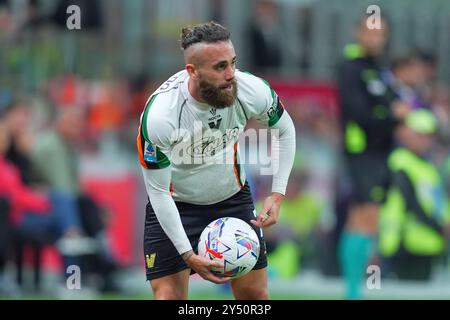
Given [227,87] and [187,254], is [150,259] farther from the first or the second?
[227,87]

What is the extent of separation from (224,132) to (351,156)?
485 centimetres

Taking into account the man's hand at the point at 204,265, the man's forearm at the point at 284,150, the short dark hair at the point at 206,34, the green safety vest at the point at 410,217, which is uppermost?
the short dark hair at the point at 206,34

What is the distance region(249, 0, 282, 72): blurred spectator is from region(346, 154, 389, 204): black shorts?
3.44 m

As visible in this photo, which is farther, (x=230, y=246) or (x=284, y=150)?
(x=284, y=150)

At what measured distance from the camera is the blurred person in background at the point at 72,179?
13.2m

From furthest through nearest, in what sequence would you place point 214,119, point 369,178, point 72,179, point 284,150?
point 72,179 → point 369,178 → point 284,150 → point 214,119

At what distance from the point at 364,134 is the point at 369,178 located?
0.50 meters

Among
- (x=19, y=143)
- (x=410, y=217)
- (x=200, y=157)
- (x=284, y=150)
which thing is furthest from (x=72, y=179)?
(x=200, y=157)

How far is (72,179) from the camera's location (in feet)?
43.5

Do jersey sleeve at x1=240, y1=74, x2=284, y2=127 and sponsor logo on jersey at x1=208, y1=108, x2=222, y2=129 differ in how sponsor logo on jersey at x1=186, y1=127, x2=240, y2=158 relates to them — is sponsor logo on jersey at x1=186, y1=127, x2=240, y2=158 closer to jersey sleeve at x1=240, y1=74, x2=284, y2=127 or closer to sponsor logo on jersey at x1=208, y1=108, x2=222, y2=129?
sponsor logo on jersey at x1=208, y1=108, x2=222, y2=129

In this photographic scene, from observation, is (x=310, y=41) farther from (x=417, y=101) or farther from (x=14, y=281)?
(x=14, y=281)

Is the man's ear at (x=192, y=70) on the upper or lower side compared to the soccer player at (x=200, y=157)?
upper

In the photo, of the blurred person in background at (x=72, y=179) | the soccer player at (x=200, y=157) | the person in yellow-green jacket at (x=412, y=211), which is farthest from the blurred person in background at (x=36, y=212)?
the soccer player at (x=200, y=157)

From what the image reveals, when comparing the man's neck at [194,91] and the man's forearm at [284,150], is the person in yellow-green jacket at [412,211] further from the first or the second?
the man's neck at [194,91]
